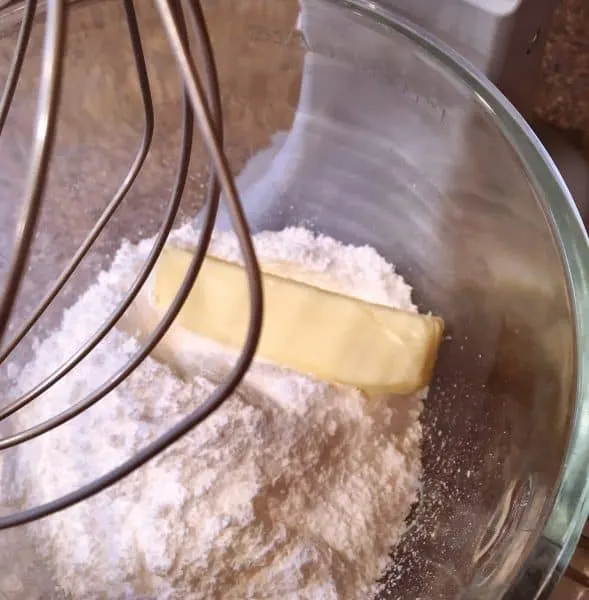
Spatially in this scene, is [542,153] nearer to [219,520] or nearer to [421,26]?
[421,26]

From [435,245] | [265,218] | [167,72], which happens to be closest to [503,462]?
[435,245]

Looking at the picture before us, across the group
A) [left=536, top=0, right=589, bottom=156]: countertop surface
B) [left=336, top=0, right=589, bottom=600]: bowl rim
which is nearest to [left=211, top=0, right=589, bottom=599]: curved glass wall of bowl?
[left=336, top=0, right=589, bottom=600]: bowl rim

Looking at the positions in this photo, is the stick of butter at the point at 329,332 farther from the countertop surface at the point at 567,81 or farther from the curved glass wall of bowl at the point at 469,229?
the countertop surface at the point at 567,81

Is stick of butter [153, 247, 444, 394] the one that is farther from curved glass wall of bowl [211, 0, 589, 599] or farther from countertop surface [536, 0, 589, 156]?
countertop surface [536, 0, 589, 156]

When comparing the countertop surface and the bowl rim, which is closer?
the bowl rim

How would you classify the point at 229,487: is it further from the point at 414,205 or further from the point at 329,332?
the point at 414,205
